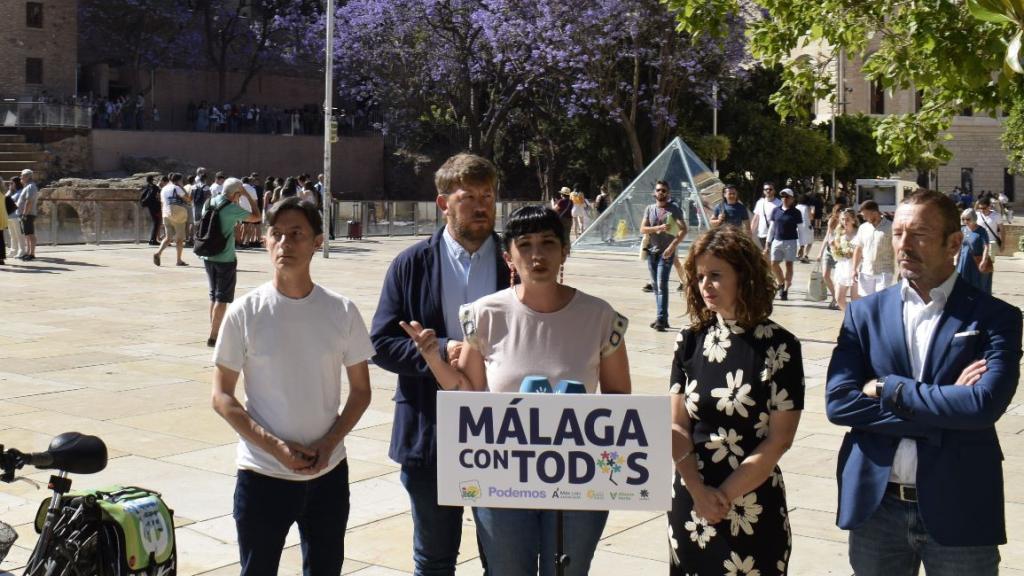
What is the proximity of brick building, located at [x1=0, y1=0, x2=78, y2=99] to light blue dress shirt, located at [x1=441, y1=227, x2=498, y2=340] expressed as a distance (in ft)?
160

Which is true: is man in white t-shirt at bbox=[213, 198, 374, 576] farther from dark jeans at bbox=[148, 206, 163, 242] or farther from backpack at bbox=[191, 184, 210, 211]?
dark jeans at bbox=[148, 206, 163, 242]

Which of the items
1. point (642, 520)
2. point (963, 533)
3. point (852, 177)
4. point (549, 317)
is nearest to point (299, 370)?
point (549, 317)

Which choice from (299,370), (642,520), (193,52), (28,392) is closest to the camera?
(299,370)

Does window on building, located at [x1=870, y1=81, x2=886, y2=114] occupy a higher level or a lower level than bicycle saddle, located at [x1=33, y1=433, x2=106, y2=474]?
higher

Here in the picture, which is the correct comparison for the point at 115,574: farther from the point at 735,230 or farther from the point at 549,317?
the point at 735,230

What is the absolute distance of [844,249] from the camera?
1568 cm

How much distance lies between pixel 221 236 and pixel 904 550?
31.9 ft

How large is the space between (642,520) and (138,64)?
50295 millimetres

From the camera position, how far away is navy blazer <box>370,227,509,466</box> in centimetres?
464

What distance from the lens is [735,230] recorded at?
13.8ft

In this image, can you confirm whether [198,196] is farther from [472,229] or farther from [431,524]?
[431,524]

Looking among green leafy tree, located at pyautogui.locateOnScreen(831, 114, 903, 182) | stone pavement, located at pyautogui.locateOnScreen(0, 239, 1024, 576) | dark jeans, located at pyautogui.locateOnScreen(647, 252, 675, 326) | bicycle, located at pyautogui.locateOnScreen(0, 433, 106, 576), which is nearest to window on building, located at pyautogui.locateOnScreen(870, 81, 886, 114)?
green leafy tree, located at pyautogui.locateOnScreen(831, 114, 903, 182)

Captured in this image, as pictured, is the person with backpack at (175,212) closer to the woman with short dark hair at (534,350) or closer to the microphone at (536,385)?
the woman with short dark hair at (534,350)

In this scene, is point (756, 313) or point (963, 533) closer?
point (963, 533)
